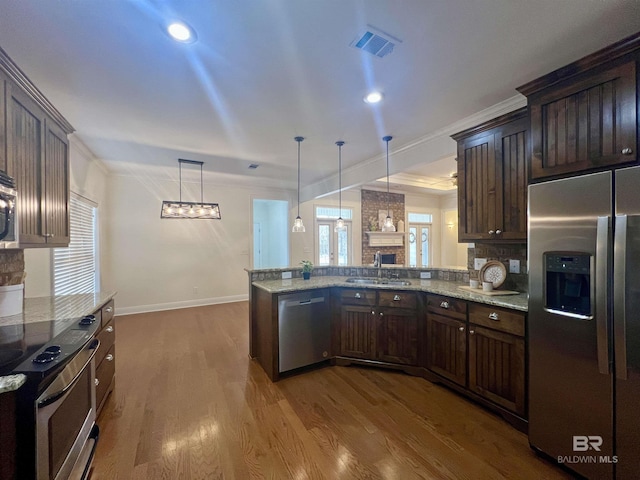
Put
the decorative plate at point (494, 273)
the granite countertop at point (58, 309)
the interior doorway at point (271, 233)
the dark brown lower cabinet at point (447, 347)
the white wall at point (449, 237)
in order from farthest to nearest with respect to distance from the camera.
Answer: the white wall at point (449, 237) → the interior doorway at point (271, 233) → the decorative plate at point (494, 273) → the dark brown lower cabinet at point (447, 347) → the granite countertop at point (58, 309)

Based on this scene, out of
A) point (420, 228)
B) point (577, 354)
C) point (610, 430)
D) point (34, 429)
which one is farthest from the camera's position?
point (420, 228)

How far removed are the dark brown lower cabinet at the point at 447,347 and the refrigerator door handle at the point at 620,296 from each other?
1.03 m

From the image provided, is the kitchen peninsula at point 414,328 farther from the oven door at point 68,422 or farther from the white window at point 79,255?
the white window at point 79,255

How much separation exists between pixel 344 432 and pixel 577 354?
1.61 metres

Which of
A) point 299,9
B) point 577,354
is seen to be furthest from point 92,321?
point 577,354

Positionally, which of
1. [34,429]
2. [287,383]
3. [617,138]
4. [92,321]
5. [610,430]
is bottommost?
[287,383]

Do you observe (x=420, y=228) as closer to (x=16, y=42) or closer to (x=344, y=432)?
(x=344, y=432)

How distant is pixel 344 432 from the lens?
208 centimetres

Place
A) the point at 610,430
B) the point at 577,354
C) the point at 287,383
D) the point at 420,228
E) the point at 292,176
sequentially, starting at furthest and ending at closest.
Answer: the point at 420,228 < the point at 292,176 < the point at 287,383 < the point at 577,354 < the point at 610,430

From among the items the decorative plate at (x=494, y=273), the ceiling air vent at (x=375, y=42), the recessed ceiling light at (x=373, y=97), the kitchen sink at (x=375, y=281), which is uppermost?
the recessed ceiling light at (x=373, y=97)

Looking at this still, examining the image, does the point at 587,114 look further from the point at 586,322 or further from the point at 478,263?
the point at 478,263

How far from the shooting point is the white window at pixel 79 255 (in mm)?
3285

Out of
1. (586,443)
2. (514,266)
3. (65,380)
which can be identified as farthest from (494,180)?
(65,380)

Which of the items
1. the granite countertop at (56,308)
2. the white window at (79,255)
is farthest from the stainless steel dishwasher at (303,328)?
the white window at (79,255)
